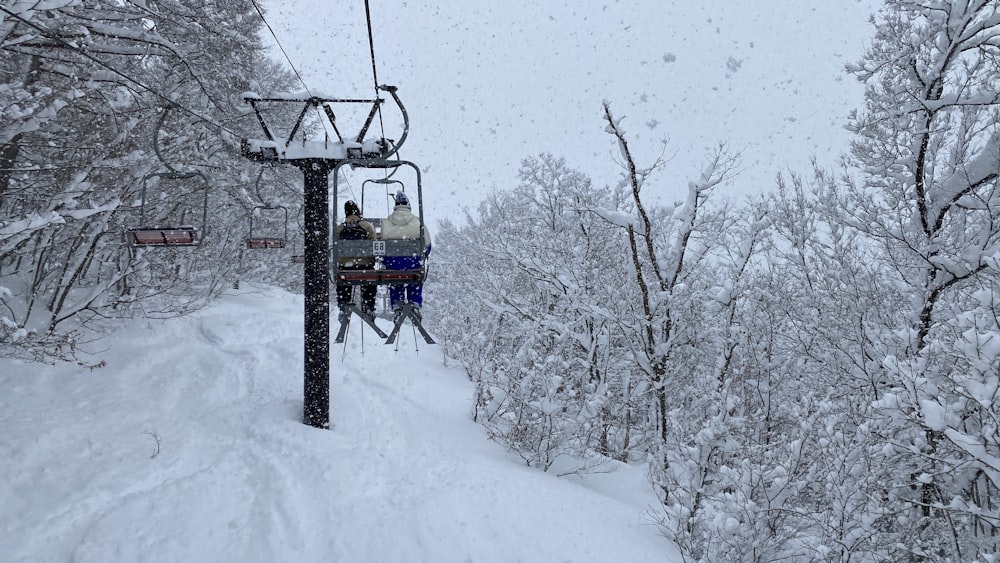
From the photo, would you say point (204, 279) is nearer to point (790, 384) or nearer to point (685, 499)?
point (685, 499)

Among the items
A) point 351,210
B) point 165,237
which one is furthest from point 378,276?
point 165,237

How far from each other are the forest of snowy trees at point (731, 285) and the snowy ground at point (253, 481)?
83cm

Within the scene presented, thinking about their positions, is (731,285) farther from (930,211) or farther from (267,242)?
(267,242)

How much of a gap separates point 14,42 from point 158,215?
7.05 metres

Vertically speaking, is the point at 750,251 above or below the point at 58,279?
above

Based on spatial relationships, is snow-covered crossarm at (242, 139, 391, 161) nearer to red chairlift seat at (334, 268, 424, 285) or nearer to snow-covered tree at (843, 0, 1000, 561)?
red chairlift seat at (334, 268, 424, 285)

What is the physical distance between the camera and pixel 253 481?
6004 millimetres

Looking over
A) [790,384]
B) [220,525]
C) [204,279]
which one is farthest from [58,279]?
[790,384]

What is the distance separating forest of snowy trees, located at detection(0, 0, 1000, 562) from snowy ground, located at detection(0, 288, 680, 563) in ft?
2.72

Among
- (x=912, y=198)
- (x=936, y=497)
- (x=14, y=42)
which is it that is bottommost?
(x=936, y=497)

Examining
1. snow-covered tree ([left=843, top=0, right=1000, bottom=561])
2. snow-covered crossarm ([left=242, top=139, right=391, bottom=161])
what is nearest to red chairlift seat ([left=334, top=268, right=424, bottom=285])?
snow-covered crossarm ([left=242, top=139, right=391, bottom=161])

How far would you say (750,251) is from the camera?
1095cm

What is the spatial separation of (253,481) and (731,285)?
867 centimetres

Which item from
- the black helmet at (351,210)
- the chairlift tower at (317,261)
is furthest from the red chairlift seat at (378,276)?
the black helmet at (351,210)
